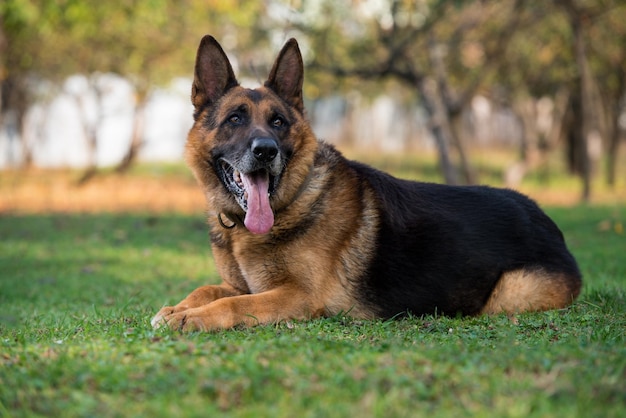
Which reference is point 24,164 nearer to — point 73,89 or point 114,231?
point 73,89

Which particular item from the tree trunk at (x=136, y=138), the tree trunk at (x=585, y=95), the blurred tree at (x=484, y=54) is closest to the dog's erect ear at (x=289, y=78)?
the blurred tree at (x=484, y=54)

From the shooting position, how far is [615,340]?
4.89 m

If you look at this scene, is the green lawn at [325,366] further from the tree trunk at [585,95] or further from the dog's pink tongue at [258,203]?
the tree trunk at [585,95]

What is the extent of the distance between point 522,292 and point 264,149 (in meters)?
2.59

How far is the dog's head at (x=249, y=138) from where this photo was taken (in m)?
5.89

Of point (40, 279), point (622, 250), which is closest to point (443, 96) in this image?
point (622, 250)

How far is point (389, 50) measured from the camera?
18.2m

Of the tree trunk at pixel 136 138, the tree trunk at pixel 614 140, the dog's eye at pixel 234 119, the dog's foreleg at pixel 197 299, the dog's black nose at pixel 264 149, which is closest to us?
the dog's foreleg at pixel 197 299

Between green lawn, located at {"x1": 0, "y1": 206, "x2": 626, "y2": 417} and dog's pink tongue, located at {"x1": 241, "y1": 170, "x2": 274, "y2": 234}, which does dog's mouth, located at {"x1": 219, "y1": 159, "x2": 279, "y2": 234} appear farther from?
green lawn, located at {"x1": 0, "y1": 206, "x2": 626, "y2": 417}

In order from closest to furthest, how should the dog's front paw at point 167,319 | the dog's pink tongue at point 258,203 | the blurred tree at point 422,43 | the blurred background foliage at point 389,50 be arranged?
the dog's front paw at point 167,319 → the dog's pink tongue at point 258,203 → the blurred tree at point 422,43 → the blurred background foliage at point 389,50

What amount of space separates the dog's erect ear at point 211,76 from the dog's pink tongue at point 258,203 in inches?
36.9

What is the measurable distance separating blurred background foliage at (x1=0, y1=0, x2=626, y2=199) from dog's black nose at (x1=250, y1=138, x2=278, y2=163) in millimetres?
10354

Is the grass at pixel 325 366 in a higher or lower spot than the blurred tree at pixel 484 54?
lower

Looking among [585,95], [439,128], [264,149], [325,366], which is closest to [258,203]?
[264,149]
